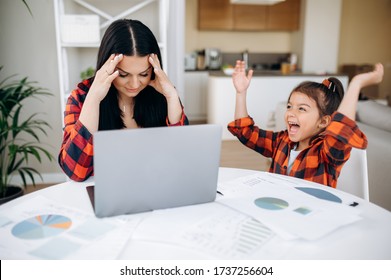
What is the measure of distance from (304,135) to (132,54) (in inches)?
28.9

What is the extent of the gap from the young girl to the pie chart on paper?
86cm

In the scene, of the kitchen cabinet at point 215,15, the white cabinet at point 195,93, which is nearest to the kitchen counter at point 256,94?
the white cabinet at point 195,93

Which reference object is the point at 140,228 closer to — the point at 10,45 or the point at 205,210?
the point at 205,210

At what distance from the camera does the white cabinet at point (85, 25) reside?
2.47m

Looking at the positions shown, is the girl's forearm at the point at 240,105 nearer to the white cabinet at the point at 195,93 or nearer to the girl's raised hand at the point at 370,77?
the girl's raised hand at the point at 370,77

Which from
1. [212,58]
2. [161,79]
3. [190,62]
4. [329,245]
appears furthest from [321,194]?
[212,58]

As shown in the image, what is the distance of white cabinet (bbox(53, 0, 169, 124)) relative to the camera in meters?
2.47

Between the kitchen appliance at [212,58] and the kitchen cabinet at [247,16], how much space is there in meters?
0.39

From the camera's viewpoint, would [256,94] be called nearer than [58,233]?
No

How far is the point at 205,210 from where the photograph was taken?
964 millimetres

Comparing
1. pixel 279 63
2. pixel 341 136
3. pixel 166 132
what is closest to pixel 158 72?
pixel 166 132

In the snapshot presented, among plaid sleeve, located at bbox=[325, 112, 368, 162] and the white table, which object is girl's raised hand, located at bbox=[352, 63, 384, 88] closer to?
plaid sleeve, located at bbox=[325, 112, 368, 162]

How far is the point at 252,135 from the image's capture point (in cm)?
163

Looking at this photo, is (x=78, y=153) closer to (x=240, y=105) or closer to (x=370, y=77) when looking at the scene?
(x=240, y=105)
